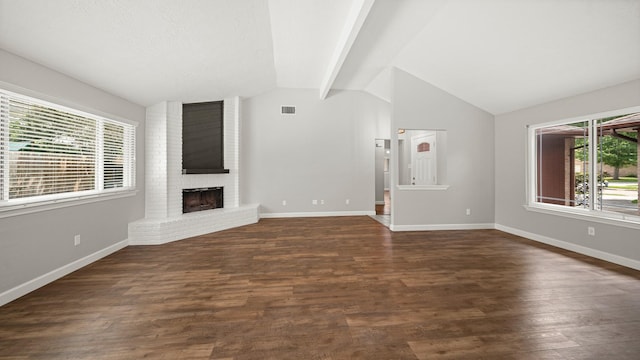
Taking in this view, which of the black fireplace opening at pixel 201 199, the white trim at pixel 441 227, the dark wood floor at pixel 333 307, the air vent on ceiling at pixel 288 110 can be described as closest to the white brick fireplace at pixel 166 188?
the black fireplace opening at pixel 201 199

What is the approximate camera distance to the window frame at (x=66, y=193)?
7.57 feet

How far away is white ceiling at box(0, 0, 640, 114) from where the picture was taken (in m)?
2.44

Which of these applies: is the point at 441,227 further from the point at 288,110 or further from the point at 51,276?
the point at 51,276

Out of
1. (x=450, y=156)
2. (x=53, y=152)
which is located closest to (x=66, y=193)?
(x=53, y=152)

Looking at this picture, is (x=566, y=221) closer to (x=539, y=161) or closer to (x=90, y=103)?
(x=539, y=161)

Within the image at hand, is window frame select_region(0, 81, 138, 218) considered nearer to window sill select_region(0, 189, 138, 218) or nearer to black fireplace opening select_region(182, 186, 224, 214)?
window sill select_region(0, 189, 138, 218)

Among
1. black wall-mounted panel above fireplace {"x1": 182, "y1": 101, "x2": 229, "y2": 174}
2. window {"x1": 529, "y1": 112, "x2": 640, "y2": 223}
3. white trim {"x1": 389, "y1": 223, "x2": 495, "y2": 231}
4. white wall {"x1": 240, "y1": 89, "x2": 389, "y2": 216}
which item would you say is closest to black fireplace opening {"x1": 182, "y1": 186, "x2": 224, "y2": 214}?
black wall-mounted panel above fireplace {"x1": 182, "y1": 101, "x2": 229, "y2": 174}

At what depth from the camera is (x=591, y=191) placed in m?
3.63

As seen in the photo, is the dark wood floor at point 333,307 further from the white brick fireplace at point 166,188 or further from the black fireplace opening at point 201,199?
the black fireplace opening at point 201,199

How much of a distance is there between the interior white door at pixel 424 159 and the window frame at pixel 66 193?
6301mm

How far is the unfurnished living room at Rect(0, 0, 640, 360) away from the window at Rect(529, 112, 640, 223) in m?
0.03

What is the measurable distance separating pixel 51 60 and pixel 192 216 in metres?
2.96

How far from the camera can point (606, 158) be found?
3.53 metres

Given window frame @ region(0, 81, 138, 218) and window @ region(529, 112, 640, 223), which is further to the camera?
window @ region(529, 112, 640, 223)
